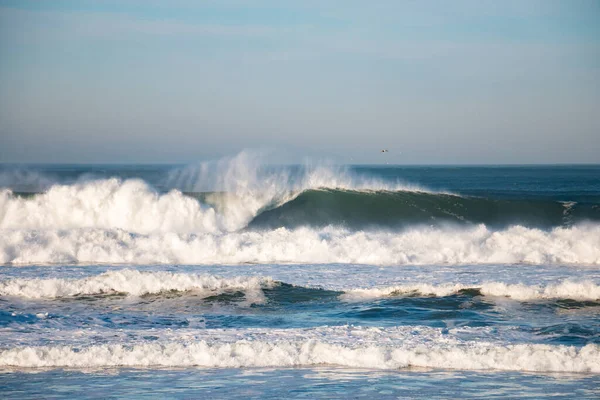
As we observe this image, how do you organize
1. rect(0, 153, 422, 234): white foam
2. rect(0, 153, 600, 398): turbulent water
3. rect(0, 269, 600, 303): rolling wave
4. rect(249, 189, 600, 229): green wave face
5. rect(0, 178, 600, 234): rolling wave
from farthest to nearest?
rect(249, 189, 600, 229): green wave face < rect(0, 178, 600, 234): rolling wave < rect(0, 153, 422, 234): white foam < rect(0, 269, 600, 303): rolling wave < rect(0, 153, 600, 398): turbulent water

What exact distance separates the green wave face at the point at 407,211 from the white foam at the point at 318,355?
1380 centimetres

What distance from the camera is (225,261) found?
18672mm

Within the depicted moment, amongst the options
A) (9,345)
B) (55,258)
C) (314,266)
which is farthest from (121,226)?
(9,345)

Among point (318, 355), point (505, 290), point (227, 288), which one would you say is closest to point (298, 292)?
point (227, 288)

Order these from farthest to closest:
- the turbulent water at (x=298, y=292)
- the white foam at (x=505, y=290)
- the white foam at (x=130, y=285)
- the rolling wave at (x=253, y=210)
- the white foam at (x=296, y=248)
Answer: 1. the rolling wave at (x=253, y=210)
2. the white foam at (x=296, y=248)
3. the white foam at (x=130, y=285)
4. the white foam at (x=505, y=290)
5. the turbulent water at (x=298, y=292)

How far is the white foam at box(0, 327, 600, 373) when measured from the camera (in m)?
9.12

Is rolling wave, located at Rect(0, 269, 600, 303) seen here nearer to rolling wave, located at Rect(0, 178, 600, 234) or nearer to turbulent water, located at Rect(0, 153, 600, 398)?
turbulent water, located at Rect(0, 153, 600, 398)

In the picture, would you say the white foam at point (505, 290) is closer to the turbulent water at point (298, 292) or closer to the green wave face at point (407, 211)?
the turbulent water at point (298, 292)

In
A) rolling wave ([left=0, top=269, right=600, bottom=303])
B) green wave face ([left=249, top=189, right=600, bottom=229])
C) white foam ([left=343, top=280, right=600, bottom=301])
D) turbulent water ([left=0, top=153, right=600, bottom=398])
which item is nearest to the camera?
turbulent water ([left=0, top=153, right=600, bottom=398])

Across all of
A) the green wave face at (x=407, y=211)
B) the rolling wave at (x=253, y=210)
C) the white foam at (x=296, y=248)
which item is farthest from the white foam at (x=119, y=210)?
the white foam at (x=296, y=248)

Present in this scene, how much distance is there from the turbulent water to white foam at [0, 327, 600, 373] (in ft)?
0.09

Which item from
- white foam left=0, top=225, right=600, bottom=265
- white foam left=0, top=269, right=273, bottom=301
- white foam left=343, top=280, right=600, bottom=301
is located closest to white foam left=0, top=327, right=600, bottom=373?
white foam left=343, top=280, right=600, bottom=301

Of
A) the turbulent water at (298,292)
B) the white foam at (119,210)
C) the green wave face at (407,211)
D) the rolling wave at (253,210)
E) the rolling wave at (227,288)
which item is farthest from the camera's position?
the green wave face at (407,211)

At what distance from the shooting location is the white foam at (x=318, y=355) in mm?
9125
